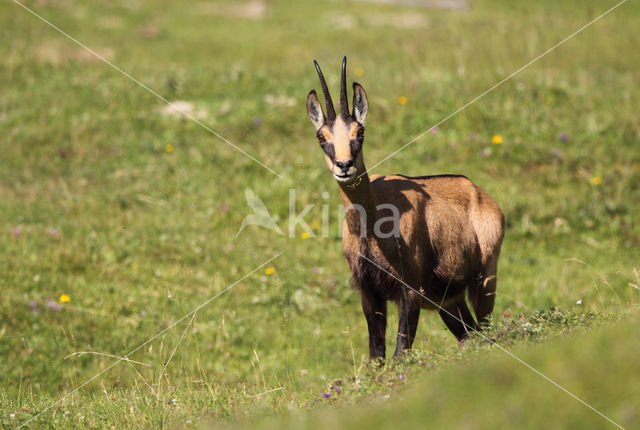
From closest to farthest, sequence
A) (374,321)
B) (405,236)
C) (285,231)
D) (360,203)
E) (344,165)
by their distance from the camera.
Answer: (344,165) < (360,203) < (405,236) < (374,321) < (285,231)

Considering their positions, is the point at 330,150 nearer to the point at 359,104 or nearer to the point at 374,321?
the point at 359,104

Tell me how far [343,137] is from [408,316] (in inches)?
66.8

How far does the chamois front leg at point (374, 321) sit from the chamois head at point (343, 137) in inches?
44.8

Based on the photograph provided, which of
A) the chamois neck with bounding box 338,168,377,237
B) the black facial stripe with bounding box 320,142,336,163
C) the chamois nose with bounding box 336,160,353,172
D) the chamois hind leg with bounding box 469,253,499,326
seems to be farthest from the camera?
the chamois hind leg with bounding box 469,253,499,326

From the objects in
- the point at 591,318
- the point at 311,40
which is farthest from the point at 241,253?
the point at 311,40

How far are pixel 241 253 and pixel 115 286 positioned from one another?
5.71 ft

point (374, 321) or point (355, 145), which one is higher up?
point (355, 145)

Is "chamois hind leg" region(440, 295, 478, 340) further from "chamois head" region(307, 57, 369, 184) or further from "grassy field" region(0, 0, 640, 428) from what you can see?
"chamois head" region(307, 57, 369, 184)

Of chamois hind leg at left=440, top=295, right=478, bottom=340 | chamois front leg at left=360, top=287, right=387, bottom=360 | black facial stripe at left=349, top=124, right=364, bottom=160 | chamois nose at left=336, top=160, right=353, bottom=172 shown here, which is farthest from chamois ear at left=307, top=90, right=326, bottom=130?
chamois hind leg at left=440, top=295, right=478, bottom=340

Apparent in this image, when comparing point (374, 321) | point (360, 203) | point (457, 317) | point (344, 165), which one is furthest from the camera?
point (457, 317)

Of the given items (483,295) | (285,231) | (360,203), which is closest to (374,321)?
(360,203)

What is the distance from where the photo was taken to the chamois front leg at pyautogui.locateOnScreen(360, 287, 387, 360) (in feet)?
22.2

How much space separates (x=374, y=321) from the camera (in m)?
6.83

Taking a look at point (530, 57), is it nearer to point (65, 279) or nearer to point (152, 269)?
point (152, 269)
